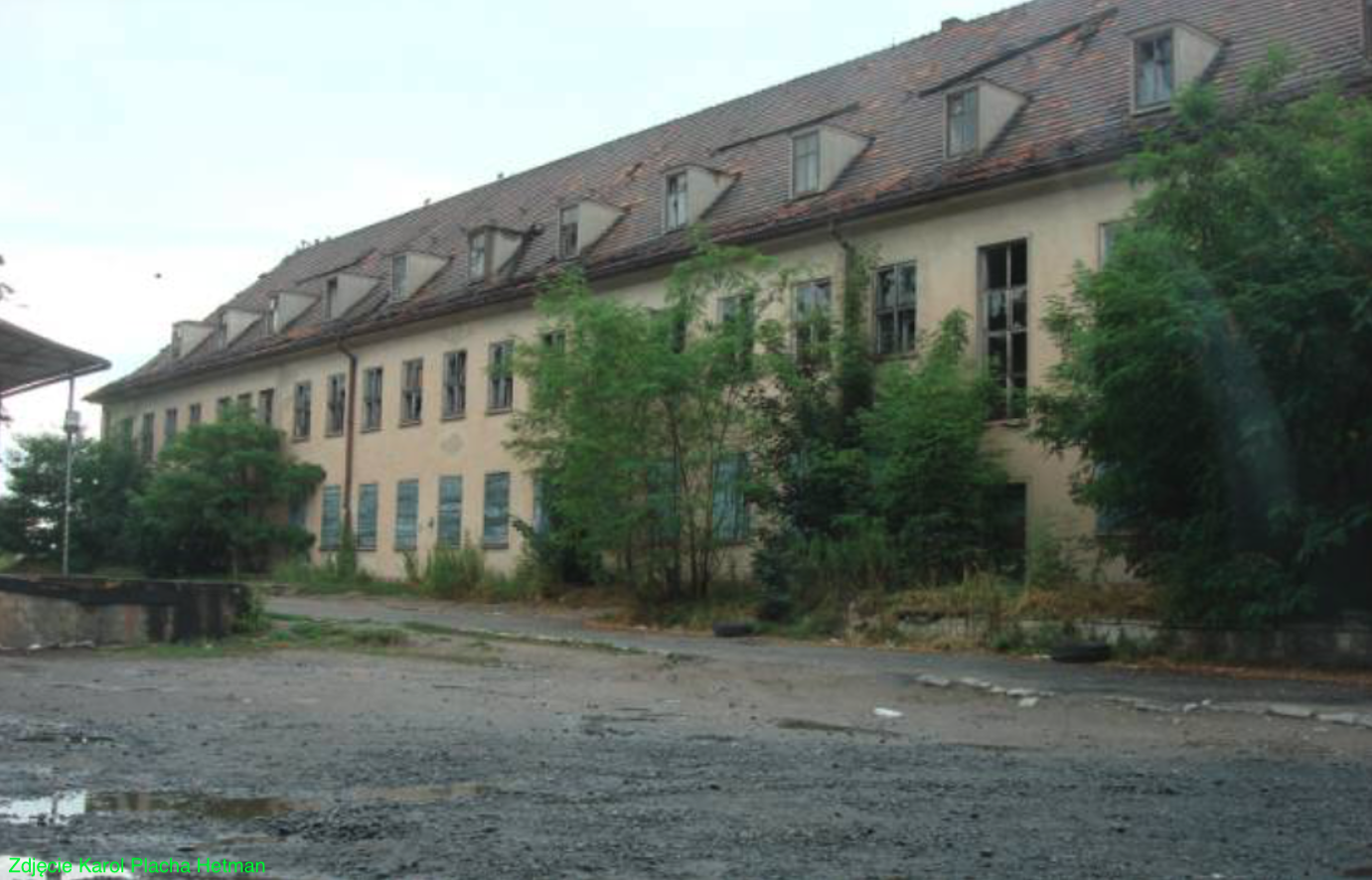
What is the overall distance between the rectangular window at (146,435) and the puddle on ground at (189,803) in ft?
150

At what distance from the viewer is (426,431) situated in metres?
38.2

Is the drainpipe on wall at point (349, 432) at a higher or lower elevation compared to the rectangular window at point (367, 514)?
higher

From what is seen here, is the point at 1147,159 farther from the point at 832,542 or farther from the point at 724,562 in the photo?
the point at 724,562

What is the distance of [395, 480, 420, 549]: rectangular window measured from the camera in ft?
125

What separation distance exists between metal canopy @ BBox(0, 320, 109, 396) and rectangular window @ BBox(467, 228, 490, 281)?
14.6m

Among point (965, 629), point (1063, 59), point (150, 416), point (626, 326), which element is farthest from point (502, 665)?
point (150, 416)

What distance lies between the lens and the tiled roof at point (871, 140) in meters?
24.3

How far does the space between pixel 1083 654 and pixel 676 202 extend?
58.9 feet

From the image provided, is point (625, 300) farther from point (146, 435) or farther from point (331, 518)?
point (146, 435)

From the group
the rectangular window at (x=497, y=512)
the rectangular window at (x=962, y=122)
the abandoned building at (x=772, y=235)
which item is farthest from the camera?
the rectangular window at (x=497, y=512)

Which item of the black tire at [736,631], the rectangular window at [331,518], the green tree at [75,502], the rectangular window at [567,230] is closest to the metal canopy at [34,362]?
the black tire at [736,631]

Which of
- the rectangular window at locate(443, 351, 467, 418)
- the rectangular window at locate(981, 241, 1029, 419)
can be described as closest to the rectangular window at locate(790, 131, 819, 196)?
the rectangular window at locate(981, 241, 1029, 419)

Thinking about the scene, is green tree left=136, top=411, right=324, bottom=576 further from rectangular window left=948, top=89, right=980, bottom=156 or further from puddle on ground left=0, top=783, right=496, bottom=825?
→ puddle on ground left=0, top=783, right=496, bottom=825

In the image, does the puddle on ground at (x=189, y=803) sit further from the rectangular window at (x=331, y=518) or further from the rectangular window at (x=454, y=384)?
the rectangular window at (x=331, y=518)
